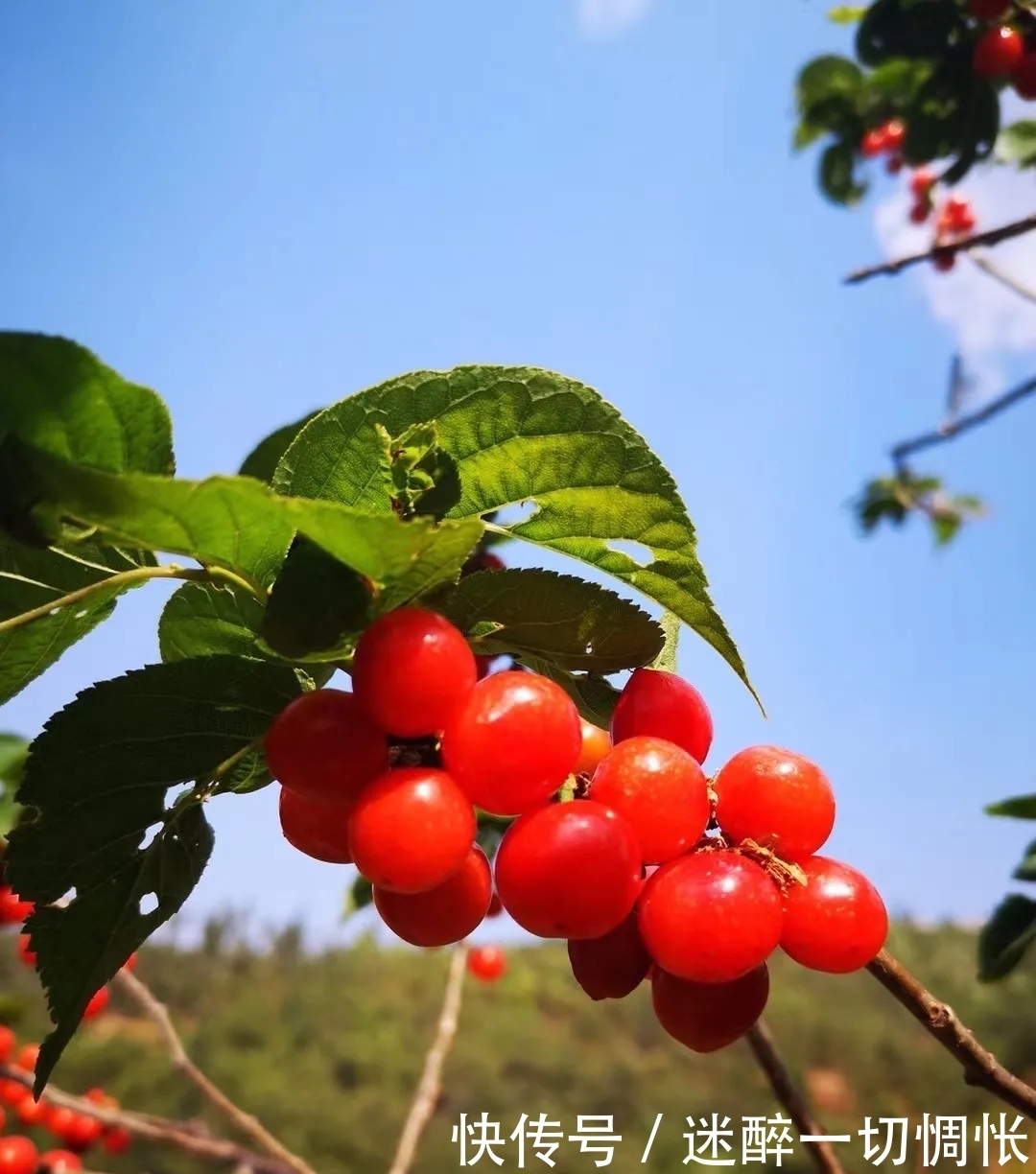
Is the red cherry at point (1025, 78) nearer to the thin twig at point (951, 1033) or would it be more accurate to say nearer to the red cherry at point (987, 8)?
the red cherry at point (987, 8)

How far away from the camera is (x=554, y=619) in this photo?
0.82 metres

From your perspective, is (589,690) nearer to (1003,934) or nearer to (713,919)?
(713,919)

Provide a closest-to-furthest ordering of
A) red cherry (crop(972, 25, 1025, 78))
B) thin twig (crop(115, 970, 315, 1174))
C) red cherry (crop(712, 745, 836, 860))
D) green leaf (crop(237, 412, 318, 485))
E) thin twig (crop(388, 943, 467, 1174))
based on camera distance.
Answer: red cherry (crop(712, 745, 836, 860)) → green leaf (crop(237, 412, 318, 485)) → thin twig (crop(115, 970, 315, 1174)) → thin twig (crop(388, 943, 467, 1174)) → red cherry (crop(972, 25, 1025, 78))

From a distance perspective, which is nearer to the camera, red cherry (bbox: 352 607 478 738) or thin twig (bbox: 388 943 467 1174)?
red cherry (bbox: 352 607 478 738)

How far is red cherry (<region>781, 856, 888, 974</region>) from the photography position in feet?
2.48

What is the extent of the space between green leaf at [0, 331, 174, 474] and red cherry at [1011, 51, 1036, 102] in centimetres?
331

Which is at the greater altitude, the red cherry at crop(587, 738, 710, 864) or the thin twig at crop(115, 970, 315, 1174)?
the red cherry at crop(587, 738, 710, 864)

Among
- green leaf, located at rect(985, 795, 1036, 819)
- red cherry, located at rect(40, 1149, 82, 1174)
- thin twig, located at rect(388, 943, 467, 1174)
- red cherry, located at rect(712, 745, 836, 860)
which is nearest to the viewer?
red cherry, located at rect(712, 745, 836, 860)

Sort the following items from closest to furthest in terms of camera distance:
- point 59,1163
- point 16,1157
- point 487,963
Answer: point 16,1157 < point 59,1163 < point 487,963

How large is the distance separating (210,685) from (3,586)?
211 mm

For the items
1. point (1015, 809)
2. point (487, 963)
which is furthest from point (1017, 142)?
point (487, 963)

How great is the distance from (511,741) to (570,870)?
99mm

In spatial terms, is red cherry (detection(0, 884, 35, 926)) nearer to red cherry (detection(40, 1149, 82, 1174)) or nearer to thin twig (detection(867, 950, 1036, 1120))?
red cherry (detection(40, 1149, 82, 1174))

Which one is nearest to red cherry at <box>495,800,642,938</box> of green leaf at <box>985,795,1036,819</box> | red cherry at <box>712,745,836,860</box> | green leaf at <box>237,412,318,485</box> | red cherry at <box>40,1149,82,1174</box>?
red cherry at <box>712,745,836,860</box>
